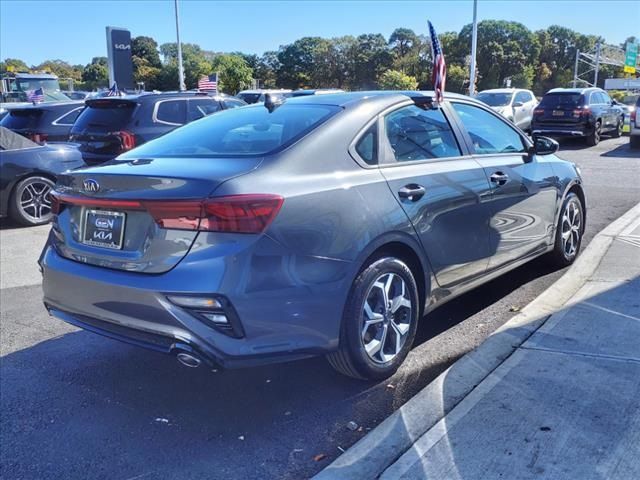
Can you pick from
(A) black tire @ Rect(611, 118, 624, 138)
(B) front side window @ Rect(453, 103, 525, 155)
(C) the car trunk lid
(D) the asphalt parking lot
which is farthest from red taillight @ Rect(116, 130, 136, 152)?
(A) black tire @ Rect(611, 118, 624, 138)

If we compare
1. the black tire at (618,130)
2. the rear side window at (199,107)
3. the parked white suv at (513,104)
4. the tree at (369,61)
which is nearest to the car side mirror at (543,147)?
the rear side window at (199,107)

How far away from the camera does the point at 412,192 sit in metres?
3.64

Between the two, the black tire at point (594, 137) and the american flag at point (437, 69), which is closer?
the american flag at point (437, 69)

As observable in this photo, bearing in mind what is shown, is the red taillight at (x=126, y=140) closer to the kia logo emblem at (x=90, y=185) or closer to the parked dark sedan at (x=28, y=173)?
the parked dark sedan at (x=28, y=173)

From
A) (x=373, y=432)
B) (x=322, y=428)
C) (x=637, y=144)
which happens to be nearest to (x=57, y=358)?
(x=322, y=428)

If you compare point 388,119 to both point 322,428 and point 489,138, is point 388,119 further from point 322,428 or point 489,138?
point 322,428

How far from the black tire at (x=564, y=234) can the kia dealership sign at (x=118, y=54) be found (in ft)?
80.4

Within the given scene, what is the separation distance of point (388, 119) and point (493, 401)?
176 cm

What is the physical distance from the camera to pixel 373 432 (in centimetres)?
297

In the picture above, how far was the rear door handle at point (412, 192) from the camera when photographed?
3590 millimetres

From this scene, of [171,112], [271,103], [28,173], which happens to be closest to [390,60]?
[171,112]

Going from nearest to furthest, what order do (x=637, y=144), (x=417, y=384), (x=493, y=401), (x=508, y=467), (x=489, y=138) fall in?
(x=508, y=467) → (x=493, y=401) → (x=417, y=384) → (x=489, y=138) → (x=637, y=144)

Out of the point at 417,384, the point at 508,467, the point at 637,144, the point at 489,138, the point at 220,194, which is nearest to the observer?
the point at 508,467

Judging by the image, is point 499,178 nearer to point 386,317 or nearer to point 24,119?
point 386,317
